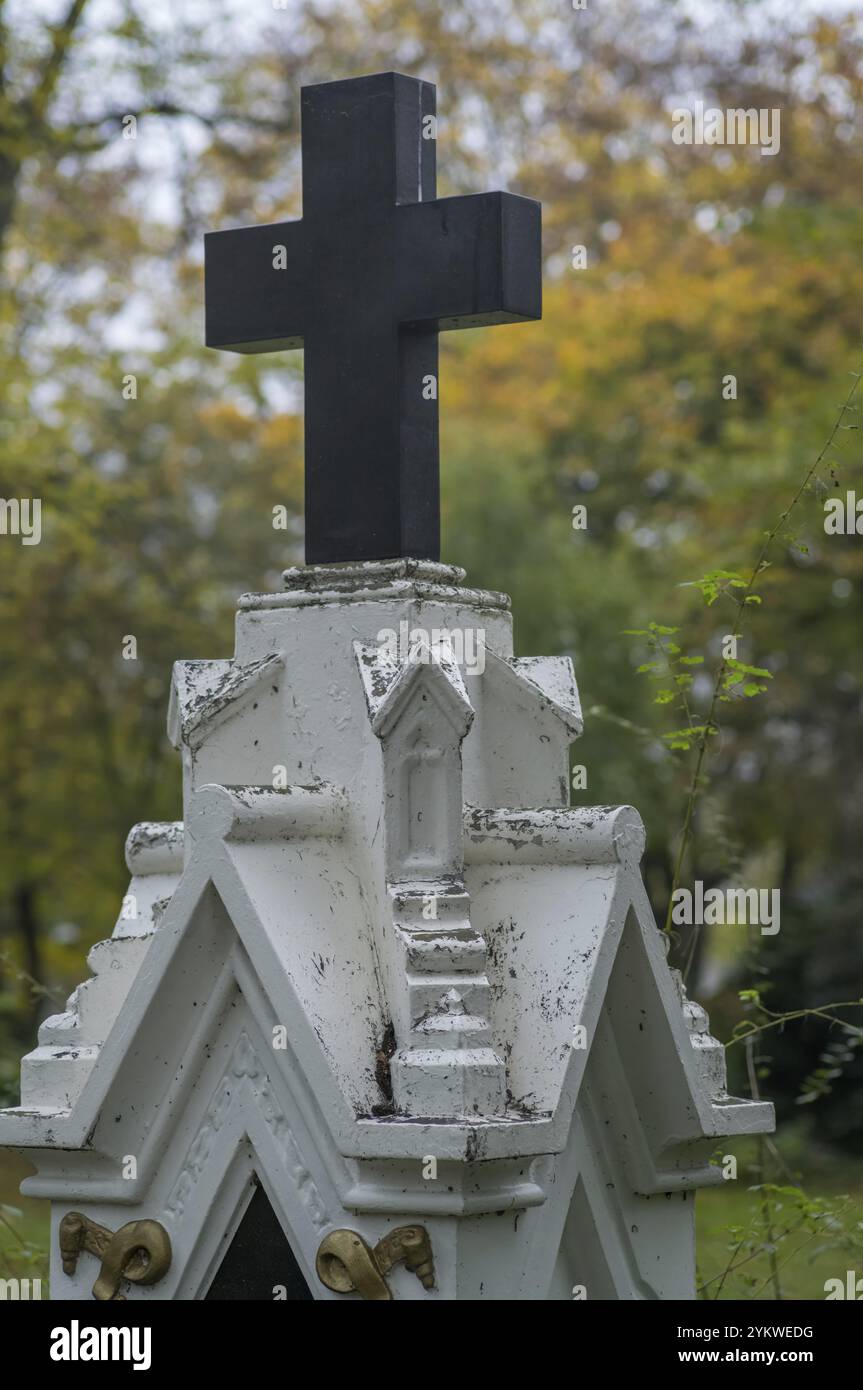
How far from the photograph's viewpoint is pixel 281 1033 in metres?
3.11

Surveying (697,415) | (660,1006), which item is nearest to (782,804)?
(697,415)

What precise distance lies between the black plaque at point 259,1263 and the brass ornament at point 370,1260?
0.13 m

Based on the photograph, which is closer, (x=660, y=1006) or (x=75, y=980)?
(x=660, y=1006)

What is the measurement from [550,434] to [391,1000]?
1643cm

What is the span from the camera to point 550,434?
63.2 feet

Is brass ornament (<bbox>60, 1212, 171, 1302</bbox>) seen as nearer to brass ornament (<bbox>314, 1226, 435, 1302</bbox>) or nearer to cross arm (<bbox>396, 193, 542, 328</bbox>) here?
brass ornament (<bbox>314, 1226, 435, 1302</bbox>)

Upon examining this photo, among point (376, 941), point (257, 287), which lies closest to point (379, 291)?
point (257, 287)

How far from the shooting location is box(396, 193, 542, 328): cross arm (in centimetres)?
349

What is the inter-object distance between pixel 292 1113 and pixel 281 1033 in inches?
6.0

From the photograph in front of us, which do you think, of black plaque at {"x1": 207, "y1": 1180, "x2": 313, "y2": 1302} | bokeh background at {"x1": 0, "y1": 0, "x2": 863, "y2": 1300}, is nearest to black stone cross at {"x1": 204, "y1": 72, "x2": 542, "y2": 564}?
black plaque at {"x1": 207, "y1": 1180, "x2": 313, "y2": 1302}

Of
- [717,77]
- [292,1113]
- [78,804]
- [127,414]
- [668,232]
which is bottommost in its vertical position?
[292,1113]

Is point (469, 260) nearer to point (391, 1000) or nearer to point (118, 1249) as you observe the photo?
point (391, 1000)

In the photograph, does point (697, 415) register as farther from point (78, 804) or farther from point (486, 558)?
point (78, 804)

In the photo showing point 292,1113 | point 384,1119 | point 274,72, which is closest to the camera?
point 384,1119
